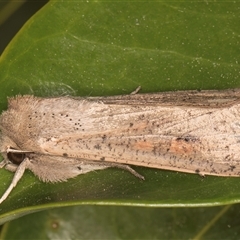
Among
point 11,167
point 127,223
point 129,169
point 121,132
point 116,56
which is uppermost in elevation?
point 116,56

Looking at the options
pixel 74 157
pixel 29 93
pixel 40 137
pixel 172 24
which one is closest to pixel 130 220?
pixel 74 157

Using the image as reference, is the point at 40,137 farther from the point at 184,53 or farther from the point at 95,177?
the point at 184,53

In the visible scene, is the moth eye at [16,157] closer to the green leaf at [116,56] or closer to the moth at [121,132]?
the moth at [121,132]

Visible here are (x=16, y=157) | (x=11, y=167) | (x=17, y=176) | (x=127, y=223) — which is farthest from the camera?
(x=127, y=223)

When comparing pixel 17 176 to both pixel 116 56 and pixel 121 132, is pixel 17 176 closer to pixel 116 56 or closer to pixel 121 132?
pixel 121 132

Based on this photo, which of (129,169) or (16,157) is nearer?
(129,169)

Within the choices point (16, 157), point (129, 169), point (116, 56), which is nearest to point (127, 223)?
point (129, 169)

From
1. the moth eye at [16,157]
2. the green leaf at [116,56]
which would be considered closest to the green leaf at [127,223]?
the moth eye at [16,157]
